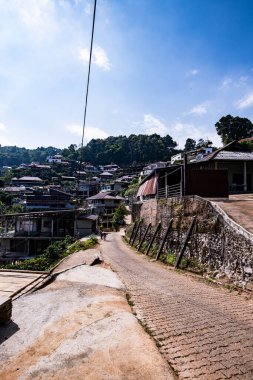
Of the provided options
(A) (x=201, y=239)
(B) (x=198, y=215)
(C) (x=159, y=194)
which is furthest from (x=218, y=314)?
(C) (x=159, y=194)

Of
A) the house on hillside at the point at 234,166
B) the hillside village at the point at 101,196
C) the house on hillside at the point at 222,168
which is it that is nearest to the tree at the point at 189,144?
the hillside village at the point at 101,196

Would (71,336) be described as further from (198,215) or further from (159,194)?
(159,194)

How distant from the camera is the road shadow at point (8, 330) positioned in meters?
5.23

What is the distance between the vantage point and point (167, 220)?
18.9 m

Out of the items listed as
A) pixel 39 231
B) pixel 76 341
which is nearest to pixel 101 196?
pixel 39 231

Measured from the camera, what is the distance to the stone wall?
381 inches

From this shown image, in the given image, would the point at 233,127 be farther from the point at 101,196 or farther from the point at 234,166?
the point at 234,166

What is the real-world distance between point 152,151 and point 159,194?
9303 centimetres

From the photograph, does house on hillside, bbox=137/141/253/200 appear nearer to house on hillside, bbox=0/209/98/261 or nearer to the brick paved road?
the brick paved road

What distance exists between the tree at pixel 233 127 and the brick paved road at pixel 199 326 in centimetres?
6282

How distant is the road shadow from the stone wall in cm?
748

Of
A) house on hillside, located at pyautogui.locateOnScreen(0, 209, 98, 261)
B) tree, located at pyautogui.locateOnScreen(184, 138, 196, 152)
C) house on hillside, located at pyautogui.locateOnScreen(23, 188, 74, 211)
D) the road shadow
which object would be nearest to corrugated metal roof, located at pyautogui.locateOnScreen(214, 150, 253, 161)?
house on hillside, located at pyautogui.locateOnScreen(0, 209, 98, 261)

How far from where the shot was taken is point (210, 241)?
12.2 meters

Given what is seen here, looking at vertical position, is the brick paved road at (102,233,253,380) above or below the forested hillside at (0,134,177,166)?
below
